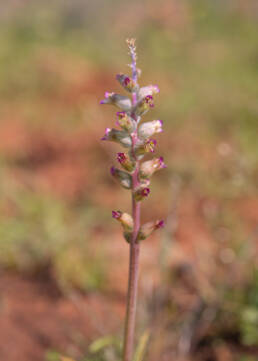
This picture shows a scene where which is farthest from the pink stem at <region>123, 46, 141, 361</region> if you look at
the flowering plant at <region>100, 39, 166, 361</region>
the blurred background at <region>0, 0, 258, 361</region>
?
the blurred background at <region>0, 0, 258, 361</region>

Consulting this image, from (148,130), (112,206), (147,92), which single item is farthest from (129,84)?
(112,206)

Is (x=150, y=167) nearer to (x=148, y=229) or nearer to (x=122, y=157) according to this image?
(x=122, y=157)

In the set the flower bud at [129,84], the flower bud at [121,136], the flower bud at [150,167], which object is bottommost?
the flower bud at [150,167]

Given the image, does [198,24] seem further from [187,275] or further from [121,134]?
[121,134]

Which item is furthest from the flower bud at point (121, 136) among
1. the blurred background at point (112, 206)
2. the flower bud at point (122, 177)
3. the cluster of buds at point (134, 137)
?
the blurred background at point (112, 206)

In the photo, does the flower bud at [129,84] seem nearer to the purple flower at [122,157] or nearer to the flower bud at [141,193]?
the purple flower at [122,157]

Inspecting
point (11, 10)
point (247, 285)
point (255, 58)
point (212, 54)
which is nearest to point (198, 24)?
point (212, 54)
